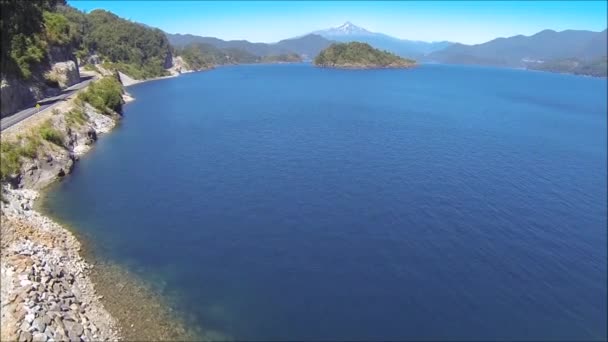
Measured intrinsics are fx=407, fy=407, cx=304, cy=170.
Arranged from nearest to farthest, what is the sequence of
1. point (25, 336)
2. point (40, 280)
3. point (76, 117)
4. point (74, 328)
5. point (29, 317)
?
point (25, 336), point (29, 317), point (74, 328), point (40, 280), point (76, 117)

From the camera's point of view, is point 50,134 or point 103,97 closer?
point 50,134

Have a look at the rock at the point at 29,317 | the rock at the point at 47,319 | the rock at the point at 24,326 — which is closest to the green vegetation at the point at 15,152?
the rock at the point at 29,317

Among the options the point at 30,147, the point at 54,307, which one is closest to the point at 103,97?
the point at 30,147

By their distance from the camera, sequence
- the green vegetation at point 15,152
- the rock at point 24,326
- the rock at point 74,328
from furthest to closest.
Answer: the green vegetation at point 15,152 → the rock at point 74,328 → the rock at point 24,326

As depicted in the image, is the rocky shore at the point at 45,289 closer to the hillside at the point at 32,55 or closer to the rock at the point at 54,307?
the rock at the point at 54,307

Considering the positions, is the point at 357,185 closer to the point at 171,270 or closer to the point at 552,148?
the point at 171,270

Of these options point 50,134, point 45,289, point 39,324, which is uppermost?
point 50,134

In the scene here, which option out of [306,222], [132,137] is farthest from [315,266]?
[132,137]

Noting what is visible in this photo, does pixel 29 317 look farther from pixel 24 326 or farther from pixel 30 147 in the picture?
pixel 30 147
